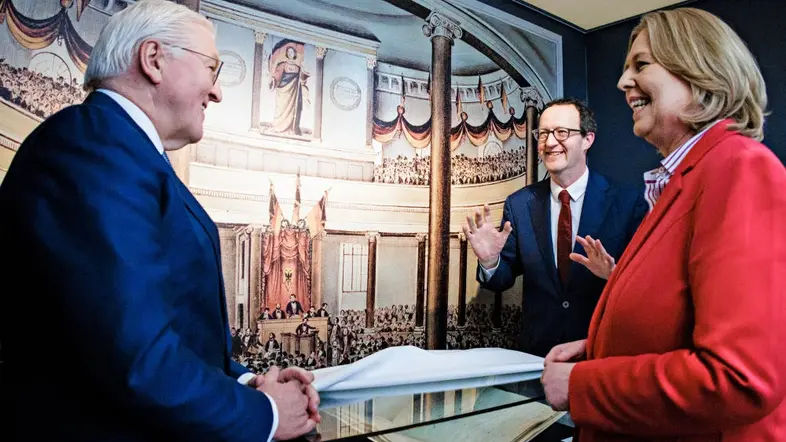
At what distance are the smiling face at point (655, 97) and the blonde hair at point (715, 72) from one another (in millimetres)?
18

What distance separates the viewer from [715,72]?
3.61ft

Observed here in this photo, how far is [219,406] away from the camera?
955 mm

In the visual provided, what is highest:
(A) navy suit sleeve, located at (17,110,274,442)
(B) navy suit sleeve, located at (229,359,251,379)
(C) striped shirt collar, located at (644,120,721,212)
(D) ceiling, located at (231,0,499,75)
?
(D) ceiling, located at (231,0,499,75)

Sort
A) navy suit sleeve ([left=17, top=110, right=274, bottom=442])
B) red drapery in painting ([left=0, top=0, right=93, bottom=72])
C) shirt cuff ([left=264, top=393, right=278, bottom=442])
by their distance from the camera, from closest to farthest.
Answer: navy suit sleeve ([left=17, top=110, right=274, bottom=442]) < shirt cuff ([left=264, top=393, right=278, bottom=442]) < red drapery in painting ([left=0, top=0, right=93, bottom=72])

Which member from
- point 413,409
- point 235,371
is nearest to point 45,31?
point 235,371

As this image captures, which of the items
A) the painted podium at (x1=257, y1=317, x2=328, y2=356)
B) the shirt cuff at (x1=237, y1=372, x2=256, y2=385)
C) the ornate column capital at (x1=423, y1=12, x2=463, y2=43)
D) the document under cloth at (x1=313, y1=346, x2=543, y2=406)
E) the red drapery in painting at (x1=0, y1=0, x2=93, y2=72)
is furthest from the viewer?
the ornate column capital at (x1=423, y1=12, x2=463, y2=43)

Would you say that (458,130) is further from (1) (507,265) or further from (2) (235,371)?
(2) (235,371)

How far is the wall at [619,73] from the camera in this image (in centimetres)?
288

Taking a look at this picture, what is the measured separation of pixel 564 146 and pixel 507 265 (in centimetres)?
64

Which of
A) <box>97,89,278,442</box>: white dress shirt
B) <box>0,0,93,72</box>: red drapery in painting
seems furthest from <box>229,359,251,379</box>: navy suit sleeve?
<box>0,0,93,72</box>: red drapery in painting

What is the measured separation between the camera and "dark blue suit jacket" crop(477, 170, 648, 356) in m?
2.57

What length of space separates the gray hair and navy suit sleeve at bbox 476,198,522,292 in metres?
1.82

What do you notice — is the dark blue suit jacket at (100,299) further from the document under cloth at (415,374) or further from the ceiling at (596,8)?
the ceiling at (596,8)

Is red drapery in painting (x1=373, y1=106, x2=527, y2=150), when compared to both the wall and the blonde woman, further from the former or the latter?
the blonde woman
